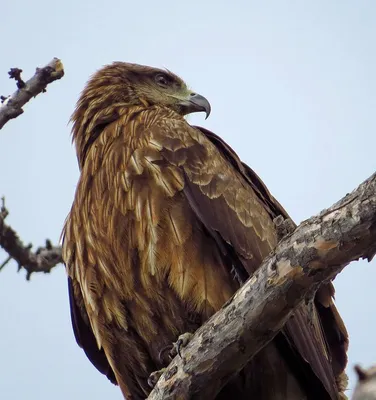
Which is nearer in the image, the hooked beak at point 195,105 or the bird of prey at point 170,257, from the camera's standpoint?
the bird of prey at point 170,257

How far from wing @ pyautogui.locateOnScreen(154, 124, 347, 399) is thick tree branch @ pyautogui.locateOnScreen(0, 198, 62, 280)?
4.83 ft

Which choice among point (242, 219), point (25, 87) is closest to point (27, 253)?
point (25, 87)

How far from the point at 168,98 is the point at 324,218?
142 inches

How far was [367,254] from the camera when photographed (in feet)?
11.5

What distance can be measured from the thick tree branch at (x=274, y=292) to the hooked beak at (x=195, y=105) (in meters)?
3.23

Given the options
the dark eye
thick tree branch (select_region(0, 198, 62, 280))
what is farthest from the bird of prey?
the dark eye

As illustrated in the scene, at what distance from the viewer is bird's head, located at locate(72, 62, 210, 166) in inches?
250

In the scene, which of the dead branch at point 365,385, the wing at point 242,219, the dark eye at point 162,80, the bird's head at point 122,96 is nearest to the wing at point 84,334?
the bird's head at point 122,96

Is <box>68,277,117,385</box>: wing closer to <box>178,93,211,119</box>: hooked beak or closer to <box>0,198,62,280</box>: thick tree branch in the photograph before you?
<box>0,198,62,280</box>: thick tree branch

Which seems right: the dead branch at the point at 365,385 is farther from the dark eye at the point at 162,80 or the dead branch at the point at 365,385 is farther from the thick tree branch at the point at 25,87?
the dark eye at the point at 162,80

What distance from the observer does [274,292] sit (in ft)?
12.1

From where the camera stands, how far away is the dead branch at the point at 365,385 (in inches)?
74.1

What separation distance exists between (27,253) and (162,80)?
210 cm

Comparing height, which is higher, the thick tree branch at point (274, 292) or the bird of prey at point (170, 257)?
the bird of prey at point (170, 257)
